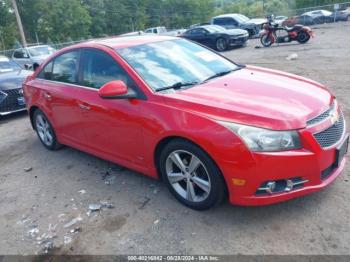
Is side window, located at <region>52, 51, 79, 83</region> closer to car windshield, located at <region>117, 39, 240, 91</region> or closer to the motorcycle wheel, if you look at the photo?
car windshield, located at <region>117, 39, 240, 91</region>

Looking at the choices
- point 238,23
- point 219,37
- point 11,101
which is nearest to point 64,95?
point 11,101

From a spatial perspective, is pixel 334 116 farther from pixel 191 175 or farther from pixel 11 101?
pixel 11 101

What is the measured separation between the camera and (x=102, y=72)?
13.7 ft

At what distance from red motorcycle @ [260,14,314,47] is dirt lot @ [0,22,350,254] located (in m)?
15.0

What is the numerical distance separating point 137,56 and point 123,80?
39cm

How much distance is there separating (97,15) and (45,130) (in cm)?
6848

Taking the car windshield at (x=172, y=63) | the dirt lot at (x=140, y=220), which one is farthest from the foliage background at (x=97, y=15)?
the car windshield at (x=172, y=63)

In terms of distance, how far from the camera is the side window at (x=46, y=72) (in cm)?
528

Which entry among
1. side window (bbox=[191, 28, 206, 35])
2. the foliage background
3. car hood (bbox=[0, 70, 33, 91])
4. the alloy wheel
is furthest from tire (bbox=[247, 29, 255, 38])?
the alloy wheel

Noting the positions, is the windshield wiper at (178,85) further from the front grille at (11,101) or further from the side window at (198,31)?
the side window at (198,31)

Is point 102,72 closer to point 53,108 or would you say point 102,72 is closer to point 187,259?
point 53,108

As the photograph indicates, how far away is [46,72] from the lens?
5.38 m

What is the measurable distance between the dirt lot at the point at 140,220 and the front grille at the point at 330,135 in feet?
2.07

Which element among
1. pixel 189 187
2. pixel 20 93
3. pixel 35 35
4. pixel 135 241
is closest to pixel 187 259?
pixel 135 241
